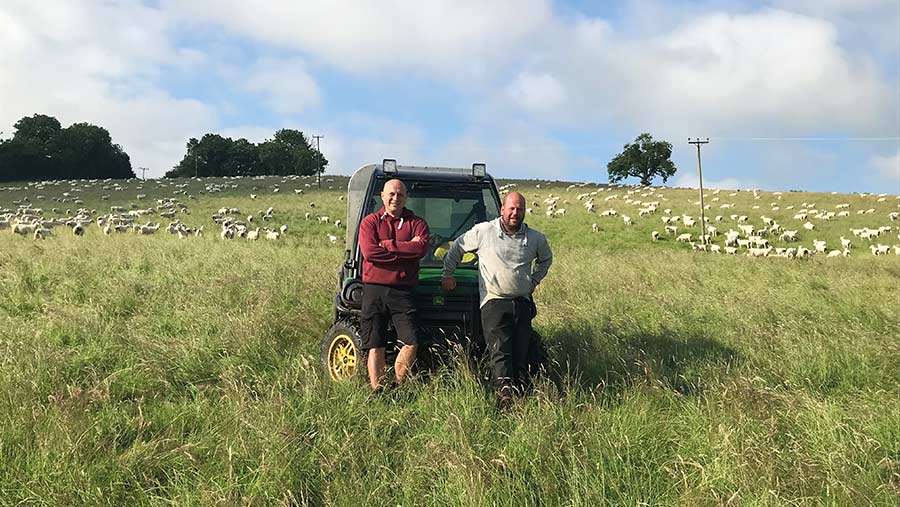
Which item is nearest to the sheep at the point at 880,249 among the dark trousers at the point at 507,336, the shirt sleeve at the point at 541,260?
the shirt sleeve at the point at 541,260

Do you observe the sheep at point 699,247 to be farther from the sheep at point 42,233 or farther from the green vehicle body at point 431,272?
the sheep at point 42,233

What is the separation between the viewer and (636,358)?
19.8ft

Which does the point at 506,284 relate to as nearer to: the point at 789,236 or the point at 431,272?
the point at 431,272

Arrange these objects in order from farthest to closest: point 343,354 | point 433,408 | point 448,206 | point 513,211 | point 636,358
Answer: point 448,206, point 636,358, point 343,354, point 513,211, point 433,408

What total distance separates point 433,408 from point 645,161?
8825 centimetres

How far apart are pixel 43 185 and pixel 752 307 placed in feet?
187

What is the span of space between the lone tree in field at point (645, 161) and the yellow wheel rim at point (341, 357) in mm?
86138

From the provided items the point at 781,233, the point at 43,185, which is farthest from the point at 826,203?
the point at 43,185

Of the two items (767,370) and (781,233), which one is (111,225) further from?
(781,233)

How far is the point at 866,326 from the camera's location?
26.6ft

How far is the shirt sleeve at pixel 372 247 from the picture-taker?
494cm

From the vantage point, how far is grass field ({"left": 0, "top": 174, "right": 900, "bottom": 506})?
3438mm

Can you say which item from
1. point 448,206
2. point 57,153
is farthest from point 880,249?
point 57,153

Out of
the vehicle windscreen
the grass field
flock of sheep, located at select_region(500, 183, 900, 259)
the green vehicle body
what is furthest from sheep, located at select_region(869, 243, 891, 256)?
the green vehicle body
